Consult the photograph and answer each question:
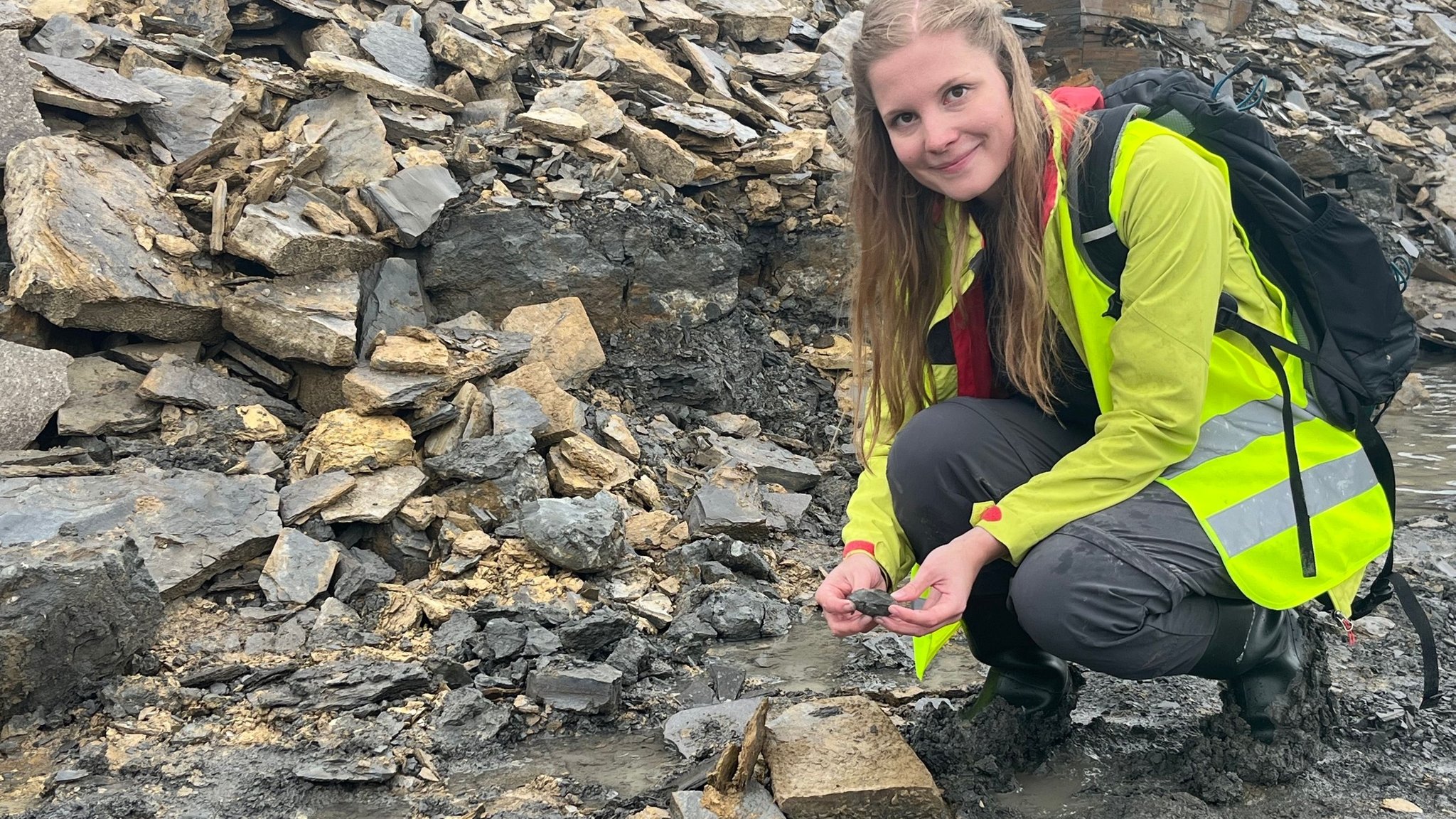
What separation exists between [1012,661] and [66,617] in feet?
8.16

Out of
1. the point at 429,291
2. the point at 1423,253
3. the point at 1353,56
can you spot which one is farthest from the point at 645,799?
the point at 1353,56

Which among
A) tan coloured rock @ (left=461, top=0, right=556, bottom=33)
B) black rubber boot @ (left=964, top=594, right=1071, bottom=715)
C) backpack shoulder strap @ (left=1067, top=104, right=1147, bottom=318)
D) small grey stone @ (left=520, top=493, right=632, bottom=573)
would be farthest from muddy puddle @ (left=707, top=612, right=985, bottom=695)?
tan coloured rock @ (left=461, top=0, right=556, bottom=33)

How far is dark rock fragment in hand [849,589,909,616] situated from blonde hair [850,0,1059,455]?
55cm

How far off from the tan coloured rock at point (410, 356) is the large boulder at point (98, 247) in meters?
0.72

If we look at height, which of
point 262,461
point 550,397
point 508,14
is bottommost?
point 262,461

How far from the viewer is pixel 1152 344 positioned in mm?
2205

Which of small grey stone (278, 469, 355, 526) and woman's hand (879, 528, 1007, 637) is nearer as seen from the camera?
woman's hand (879, 528, 1007, 637)

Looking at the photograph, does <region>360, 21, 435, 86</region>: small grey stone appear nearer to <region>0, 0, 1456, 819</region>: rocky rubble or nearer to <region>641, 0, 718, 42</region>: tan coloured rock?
<region>0, 0, 1456, 819</region>: rocky rubble

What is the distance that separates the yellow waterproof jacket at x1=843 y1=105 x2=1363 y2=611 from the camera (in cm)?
218

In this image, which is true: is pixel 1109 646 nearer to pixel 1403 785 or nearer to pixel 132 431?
pixel 1403 785

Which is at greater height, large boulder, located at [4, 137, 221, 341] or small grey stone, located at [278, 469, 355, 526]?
large boulder, located at [4, 137, 221, 341]

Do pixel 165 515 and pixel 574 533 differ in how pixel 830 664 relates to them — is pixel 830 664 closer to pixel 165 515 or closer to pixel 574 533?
pixel 574 533

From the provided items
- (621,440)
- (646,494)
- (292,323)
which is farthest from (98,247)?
(646,494)

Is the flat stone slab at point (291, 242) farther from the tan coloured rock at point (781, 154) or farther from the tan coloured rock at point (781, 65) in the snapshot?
the tan coloured rock at point (781, 65)
